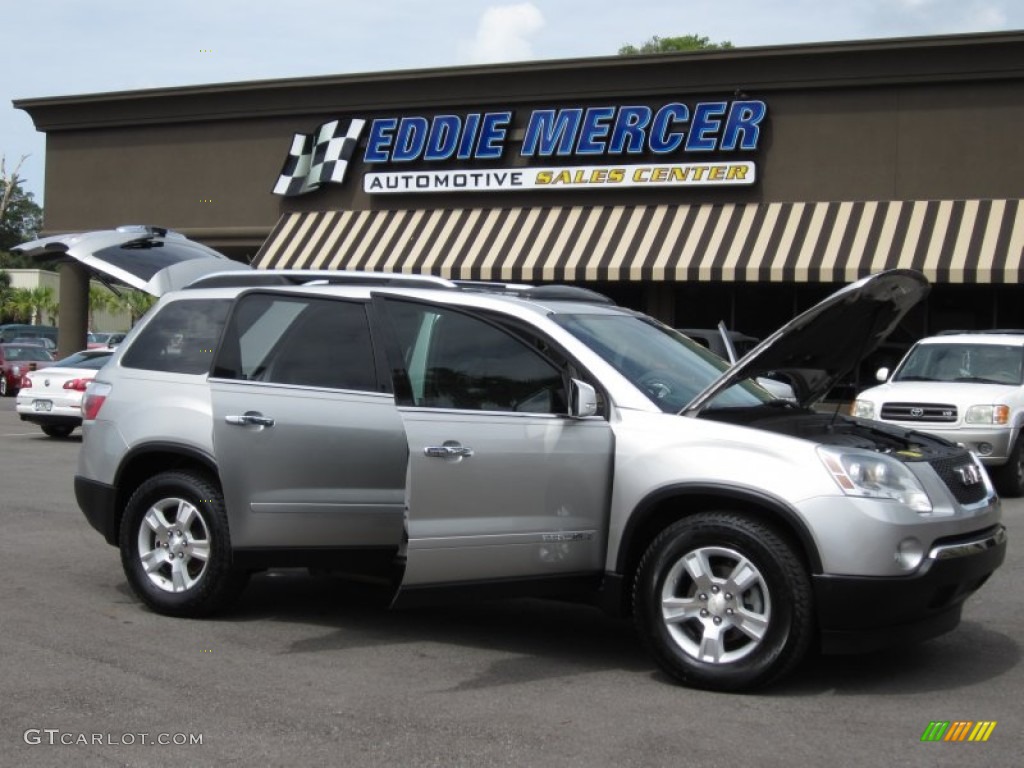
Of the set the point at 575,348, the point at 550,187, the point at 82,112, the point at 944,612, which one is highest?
the point at 82,112

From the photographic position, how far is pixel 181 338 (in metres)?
7.36

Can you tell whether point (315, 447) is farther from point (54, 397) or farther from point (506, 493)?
point (54, 397)

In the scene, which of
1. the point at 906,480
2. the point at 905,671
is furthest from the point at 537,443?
the point at 905,671

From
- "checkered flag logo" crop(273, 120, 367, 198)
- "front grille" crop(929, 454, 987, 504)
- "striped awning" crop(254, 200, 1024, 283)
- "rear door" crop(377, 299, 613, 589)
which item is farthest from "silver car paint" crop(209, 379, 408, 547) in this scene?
"checkered flag logo" crop(273, 120, 367, 198)

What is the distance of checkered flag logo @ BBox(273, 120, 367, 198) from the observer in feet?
90.9

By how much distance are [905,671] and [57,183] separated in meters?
29.4

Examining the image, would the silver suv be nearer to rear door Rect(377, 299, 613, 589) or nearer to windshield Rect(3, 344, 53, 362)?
rear door Rect(377, 299, 613, 589)

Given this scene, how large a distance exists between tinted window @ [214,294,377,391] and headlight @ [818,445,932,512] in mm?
2485

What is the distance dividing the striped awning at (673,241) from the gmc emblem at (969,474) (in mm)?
15556

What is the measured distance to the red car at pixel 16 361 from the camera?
30.9 m

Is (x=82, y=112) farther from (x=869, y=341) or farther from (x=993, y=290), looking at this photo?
(x=869, y=341)

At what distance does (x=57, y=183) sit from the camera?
103ft

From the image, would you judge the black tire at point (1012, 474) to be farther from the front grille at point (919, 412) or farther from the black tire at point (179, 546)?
the black tire at point (179, 546)

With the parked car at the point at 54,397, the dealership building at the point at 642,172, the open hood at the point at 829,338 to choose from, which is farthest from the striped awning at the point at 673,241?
the open hood at the point at 829,338
